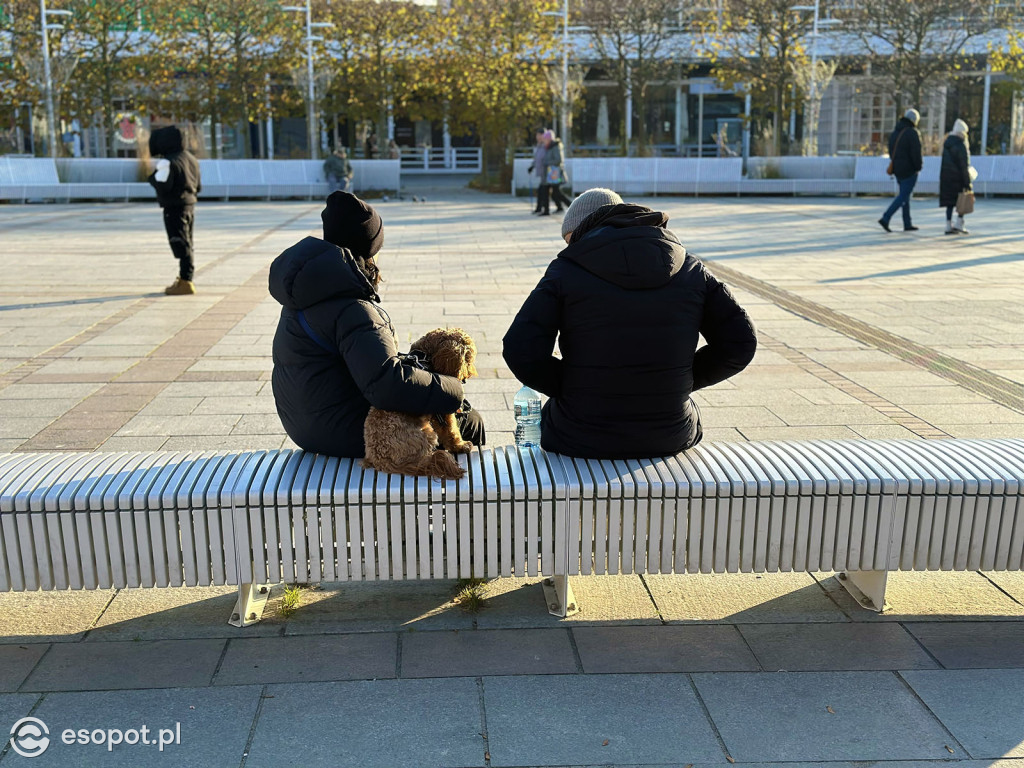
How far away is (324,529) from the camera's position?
11.4ft

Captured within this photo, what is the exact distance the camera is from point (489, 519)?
3.52 meters

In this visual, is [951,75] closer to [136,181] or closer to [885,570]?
[136,181]

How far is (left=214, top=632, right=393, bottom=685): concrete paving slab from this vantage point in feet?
10.9

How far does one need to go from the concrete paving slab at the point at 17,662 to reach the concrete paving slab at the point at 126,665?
3 centimetres

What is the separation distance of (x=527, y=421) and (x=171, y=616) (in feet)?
4.97

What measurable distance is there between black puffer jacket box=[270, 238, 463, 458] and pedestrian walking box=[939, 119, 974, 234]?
548 inches

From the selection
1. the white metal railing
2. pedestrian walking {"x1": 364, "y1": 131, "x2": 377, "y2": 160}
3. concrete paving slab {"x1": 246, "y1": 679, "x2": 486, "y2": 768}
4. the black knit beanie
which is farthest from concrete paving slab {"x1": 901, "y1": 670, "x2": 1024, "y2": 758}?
the white metal railing

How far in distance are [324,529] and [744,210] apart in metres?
20.3

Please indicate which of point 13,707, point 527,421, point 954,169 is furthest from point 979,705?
point 954,169

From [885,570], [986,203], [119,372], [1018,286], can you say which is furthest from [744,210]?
[885,570]

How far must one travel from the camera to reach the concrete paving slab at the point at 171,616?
11.9 feet

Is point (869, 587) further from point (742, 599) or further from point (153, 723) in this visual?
point (153, 723)

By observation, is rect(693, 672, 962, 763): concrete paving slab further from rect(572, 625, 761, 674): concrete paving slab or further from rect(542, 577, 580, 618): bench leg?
rect(542, 577, 580, 618): bench leg

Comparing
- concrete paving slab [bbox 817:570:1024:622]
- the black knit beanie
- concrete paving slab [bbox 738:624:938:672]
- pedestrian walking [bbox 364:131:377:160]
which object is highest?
pedestrian walking [bbox 364:131:377:160]
